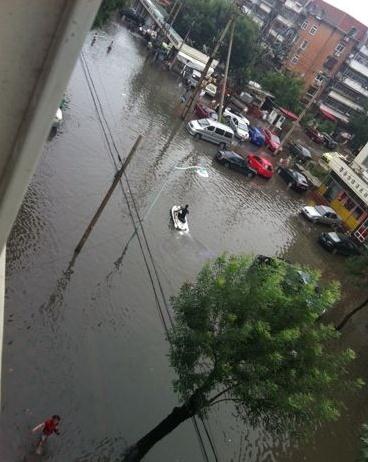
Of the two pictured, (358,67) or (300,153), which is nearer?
(300,153)

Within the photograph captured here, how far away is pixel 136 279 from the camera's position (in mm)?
15984

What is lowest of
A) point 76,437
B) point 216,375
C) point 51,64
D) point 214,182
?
point 76,437

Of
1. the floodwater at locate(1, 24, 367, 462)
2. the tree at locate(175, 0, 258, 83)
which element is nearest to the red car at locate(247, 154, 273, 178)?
the floodwater at locate(1, 24, 367, 462)

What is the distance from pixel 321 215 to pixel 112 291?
61.0ft

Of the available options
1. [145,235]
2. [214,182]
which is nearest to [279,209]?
[214,182]

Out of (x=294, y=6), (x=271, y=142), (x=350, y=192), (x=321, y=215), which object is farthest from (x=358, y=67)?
(x=321, y=215)

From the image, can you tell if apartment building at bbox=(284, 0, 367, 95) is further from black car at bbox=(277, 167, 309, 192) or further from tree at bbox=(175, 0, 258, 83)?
black car at bbox=(277, 167, 309, 192)

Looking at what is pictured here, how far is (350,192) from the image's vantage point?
31188mm

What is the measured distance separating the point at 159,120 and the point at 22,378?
22.6 metres

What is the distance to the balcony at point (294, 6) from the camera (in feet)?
190

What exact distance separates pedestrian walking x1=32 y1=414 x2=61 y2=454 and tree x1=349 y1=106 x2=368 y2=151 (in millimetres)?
50581

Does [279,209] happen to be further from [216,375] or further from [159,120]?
[216,375]

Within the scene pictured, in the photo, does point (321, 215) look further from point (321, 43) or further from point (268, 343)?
point (321, 43)

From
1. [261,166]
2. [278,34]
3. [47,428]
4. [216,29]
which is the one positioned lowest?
[47,428]
